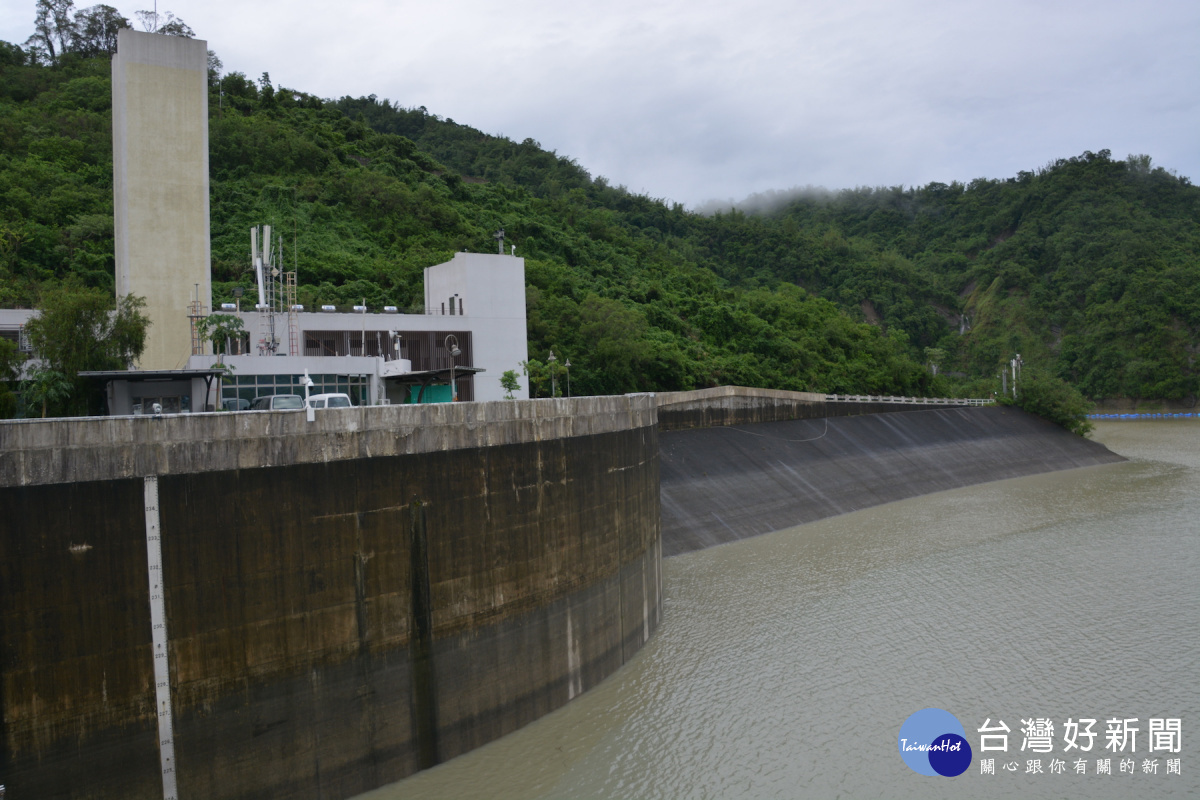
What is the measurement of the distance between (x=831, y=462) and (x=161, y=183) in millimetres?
32829

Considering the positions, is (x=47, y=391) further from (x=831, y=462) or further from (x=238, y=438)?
(x=831, y=462)

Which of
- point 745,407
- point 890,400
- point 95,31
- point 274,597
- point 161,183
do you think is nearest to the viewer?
point 274,597

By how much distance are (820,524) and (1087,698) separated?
1924cm

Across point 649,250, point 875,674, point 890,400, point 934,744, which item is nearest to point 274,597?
point 934,744

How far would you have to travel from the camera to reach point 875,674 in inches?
698

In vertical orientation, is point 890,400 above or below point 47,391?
below

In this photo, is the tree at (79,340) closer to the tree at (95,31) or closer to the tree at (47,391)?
the tree at (47,391)

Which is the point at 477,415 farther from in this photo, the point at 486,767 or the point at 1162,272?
the point at 1162,272

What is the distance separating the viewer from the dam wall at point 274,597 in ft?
33.9

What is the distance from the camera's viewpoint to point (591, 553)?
17.2 m

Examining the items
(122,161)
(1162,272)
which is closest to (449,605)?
(122,161)

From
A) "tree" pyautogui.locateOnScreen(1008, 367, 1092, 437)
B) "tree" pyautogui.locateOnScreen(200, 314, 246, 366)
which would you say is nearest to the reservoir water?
"tree" pyautogui.locateOnScreen(200, 314, 246, 366)

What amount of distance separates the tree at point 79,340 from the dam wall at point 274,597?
9.77 meters

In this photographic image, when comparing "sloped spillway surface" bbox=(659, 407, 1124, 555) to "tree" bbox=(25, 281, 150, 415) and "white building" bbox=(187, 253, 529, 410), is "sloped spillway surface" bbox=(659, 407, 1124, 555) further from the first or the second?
"tree" bbox=(25, 281, 150, 415)
